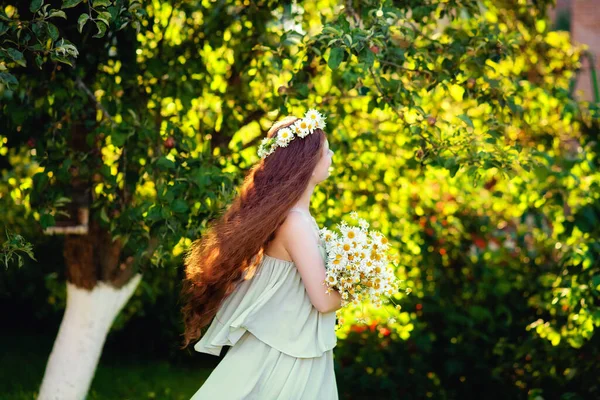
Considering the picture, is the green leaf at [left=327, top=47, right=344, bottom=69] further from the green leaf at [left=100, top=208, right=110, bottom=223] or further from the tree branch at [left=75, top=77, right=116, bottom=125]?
the green leaf at [left=100, top=208, right=110, bottom=223]

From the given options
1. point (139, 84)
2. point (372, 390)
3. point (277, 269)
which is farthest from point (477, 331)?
point (139, 84)

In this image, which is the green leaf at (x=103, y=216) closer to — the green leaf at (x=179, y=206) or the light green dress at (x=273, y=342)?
the green leaf at (x=179, y=206)

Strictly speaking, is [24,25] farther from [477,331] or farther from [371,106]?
[477,331]

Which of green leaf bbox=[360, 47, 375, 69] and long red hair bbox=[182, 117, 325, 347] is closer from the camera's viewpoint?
long red hair bbox=[182, 117, 325, 347]

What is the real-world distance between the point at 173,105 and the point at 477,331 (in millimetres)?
2108

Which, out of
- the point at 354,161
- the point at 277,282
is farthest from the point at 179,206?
the point at 354,161

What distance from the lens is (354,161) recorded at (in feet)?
13.0

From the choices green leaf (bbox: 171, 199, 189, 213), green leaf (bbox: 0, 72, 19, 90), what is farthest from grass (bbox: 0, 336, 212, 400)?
green leaf (bbox: 0, 72, 19, 90)

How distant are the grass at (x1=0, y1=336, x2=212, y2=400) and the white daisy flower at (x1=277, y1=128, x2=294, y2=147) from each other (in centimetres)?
286

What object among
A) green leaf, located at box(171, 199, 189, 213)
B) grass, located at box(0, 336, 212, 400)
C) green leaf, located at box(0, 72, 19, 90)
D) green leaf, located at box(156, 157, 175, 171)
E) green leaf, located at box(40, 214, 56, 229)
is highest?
green leaf, located at box(0, 72, 19, 90)

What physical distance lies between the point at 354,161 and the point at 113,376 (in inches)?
106

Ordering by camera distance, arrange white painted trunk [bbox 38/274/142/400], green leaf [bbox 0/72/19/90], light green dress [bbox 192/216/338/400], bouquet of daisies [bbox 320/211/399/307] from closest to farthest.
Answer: green leaf [bbox 0/72/19/90]
bouquet of daisies [bbox 320/211/399/307]
light green dress [bbox 192/216/338/400]
white painted trunk [bbox 38/274/142/400]

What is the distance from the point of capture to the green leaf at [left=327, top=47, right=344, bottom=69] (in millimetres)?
2646

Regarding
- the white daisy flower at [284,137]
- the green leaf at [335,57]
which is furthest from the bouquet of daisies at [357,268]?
the green leaf at [335,57]
